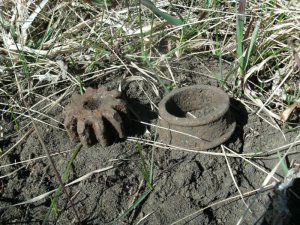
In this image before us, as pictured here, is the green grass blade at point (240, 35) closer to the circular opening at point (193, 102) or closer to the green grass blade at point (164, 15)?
the circular opening at point (193, 102)

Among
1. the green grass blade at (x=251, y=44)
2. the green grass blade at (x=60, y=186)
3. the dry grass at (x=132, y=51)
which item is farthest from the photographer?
the dry grass at (x=132, y=51)

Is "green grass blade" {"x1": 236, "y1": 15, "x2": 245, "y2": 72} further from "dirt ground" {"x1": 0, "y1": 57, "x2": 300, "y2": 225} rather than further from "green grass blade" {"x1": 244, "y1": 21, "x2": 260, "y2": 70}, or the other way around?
"dirt ground" {"x1": 0, "y1": 57, "x2": 300, "y2": 225}

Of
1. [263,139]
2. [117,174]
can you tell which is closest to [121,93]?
[117,174]

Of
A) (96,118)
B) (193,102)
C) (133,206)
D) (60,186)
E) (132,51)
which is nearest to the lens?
(133,206)

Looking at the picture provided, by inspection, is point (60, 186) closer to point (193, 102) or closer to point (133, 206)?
point (133, 206)

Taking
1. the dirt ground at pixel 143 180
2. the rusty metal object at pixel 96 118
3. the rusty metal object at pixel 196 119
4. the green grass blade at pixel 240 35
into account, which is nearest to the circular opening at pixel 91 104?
the rusty metal object at pixel 96 118

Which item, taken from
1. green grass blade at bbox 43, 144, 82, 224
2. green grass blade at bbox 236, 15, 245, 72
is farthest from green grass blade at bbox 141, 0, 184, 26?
green grass blade at bbox 43, 144, 82, 224

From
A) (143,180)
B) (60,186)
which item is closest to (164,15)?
(143,180)
